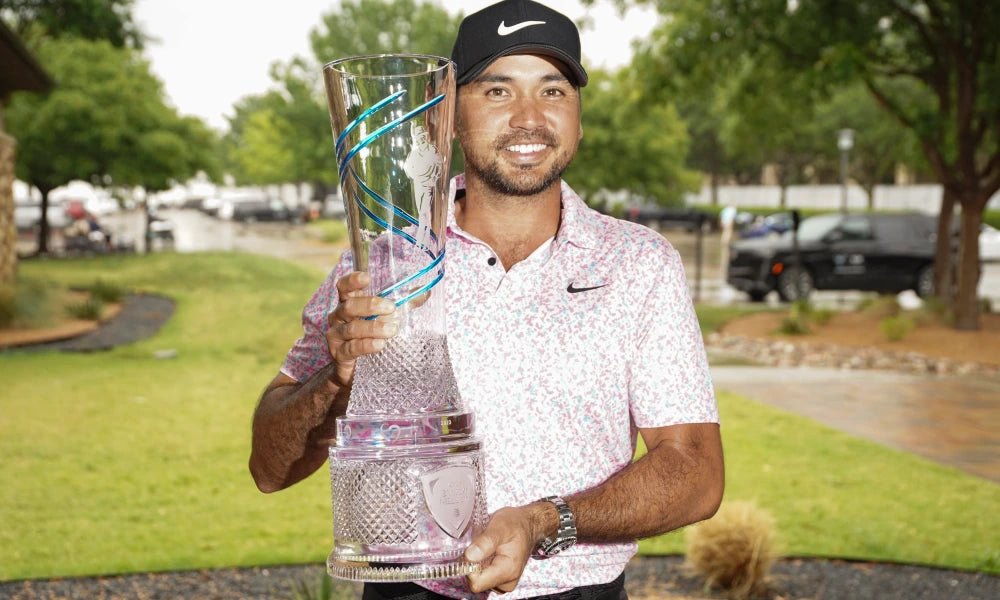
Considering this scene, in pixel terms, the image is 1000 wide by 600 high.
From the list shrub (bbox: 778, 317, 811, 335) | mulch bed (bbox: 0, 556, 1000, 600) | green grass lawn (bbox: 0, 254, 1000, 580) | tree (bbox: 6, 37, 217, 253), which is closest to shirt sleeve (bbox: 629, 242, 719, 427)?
mulch bed (bbox: 0, 556, 1000, 600)

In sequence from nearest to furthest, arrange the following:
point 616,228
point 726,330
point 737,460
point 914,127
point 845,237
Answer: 1. point 616,228
2. point 737,460
3. point 914,127
4. point 726,330
5. point 845,237

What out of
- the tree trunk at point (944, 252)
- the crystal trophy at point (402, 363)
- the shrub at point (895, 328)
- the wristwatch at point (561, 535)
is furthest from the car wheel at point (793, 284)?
the crystal trophy at point (402, 363)

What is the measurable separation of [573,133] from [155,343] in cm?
1443

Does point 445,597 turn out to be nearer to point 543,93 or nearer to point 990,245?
point 543,93

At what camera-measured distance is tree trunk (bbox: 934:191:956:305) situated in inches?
707

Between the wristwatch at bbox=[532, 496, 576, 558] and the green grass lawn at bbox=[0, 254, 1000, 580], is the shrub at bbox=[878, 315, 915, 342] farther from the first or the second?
the wristwatch at bbox=[532, 496, 576, 558]

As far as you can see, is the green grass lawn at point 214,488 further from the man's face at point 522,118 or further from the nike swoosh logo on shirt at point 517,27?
the nike swoosh logo on shirt at point 517,27

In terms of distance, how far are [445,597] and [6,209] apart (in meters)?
19.5

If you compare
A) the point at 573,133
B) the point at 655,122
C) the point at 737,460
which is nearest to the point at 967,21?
the point at 737,460

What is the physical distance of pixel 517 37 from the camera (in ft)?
7.91

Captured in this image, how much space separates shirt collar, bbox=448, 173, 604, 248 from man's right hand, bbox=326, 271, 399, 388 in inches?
21.6

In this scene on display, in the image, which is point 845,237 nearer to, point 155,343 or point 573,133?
point 155,343

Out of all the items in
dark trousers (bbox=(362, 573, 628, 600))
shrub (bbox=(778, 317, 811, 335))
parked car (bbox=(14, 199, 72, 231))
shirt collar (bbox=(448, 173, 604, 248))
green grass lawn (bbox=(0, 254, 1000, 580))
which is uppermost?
shirt collar (bbox=(448, 173, 604, 248))

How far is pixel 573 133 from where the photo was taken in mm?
2514
